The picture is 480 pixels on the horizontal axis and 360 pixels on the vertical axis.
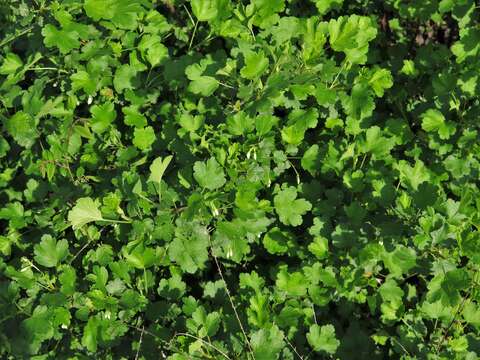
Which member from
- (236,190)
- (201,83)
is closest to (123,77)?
(201,83)

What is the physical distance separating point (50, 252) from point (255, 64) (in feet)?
3.54

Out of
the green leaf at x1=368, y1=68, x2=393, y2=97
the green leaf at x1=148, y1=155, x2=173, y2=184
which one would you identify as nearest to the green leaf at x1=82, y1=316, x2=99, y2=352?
the green leaf at x1=148, y1=155, x2=173, y2=184

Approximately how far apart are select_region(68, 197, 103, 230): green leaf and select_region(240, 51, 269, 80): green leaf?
2.48 ft

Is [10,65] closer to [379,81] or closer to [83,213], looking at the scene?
[83,213]

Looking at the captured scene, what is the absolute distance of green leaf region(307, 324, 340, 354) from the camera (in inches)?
A: 84.0

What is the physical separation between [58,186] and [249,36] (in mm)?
1081

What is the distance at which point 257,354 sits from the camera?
1964mm

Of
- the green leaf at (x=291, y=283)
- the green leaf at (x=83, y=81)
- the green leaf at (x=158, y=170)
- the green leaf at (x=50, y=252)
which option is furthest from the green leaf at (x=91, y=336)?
the green leaf at (x=83, y=81)

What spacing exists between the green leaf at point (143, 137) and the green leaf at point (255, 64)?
0.56m

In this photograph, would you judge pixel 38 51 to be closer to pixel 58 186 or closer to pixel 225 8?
pixel 58 186

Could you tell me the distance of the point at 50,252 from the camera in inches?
89.6

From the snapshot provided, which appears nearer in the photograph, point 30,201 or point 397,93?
point 30,201

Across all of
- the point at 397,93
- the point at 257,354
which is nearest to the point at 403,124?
the point at 397,93

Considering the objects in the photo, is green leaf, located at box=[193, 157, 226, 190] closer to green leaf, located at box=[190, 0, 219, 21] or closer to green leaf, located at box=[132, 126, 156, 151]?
green leaf, located at box=[132, 126, 156, 151]
